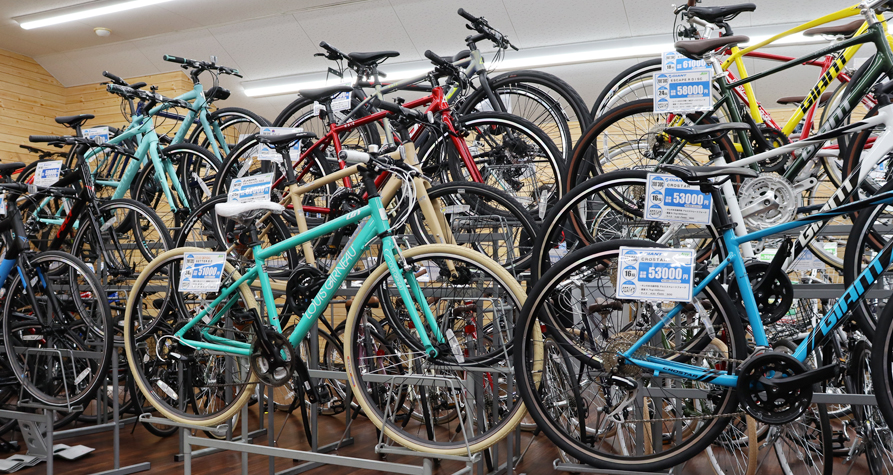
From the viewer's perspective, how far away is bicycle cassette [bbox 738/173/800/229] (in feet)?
7.35

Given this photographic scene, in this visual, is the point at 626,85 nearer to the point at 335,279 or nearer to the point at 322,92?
the point at 322,92

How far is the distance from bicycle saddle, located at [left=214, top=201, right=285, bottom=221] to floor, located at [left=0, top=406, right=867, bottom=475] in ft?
5.67

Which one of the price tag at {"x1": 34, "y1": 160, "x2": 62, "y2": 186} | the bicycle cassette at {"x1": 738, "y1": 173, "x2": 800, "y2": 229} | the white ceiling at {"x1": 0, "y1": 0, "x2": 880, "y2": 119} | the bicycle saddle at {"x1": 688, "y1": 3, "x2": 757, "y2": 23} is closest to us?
the bicycle cassette at {"x1": 738, "y1": 173, "x2": 800, "y2": 229}

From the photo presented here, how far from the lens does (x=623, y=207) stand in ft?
8.11

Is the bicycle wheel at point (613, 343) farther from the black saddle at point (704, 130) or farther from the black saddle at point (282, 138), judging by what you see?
the black saddle at point (282, 138)

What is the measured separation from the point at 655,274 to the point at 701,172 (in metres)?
0.34

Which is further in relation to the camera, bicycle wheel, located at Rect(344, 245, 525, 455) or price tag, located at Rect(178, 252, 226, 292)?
price tag, located at Rect(178, 252, 226, 292)

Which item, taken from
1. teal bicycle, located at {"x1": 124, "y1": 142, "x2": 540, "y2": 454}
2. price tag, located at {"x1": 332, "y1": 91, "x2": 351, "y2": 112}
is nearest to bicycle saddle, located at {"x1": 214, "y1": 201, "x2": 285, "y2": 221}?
teal bicycle, located at {"x1": 124, "y1": 142, "x2": 540, "y2": 454}

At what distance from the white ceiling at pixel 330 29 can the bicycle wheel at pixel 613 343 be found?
4.02m

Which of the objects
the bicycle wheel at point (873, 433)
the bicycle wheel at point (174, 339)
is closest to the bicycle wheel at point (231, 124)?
the bicycle wheel at point (174, 339)

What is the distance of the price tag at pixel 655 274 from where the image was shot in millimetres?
1888

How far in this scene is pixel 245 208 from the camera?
2574 millimetres

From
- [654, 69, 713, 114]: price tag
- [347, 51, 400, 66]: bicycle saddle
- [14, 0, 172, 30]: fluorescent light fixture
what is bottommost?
[654, 69, 713, 114]: price tag

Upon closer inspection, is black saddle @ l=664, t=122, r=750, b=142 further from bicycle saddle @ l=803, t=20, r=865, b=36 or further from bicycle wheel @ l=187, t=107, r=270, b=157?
bicycle wheel @ l=187, t=107, r=270, b=157
